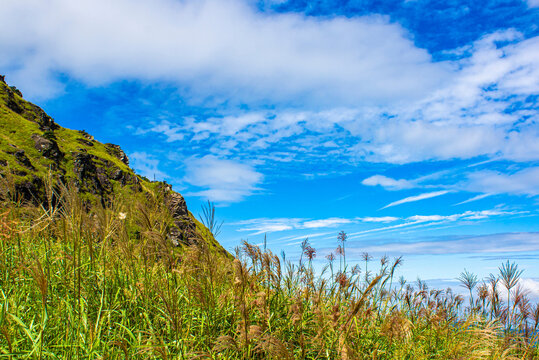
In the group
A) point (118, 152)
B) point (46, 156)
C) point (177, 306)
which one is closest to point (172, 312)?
point (177, 306)

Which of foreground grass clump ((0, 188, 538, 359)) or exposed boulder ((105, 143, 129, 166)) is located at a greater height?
exposed boulder ((105, 143, 129, 166))

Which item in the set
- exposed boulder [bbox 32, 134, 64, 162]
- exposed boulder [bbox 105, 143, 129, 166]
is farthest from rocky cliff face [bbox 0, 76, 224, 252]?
exposed boulder [bbox 105, 143, 129, 166]

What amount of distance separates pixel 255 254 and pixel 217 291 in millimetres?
1077

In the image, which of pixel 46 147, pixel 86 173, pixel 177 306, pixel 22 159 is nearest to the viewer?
pixel 177 306

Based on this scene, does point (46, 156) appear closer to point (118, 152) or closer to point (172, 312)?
point (118, 152)

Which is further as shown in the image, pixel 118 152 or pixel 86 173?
pixel 118 152

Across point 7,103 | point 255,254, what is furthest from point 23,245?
point 7,103

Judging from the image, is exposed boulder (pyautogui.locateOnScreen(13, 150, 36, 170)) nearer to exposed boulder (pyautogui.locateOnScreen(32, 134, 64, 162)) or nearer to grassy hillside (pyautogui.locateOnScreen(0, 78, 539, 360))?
exposed boulder (pyautogui.locateOnScreen(32, 134, 64, 162))

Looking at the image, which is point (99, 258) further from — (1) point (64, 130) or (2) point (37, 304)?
(1) point (64, 130)

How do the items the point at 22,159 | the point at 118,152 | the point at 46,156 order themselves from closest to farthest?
the point at 22,159 < the point at 46,156 < the point at 118,152

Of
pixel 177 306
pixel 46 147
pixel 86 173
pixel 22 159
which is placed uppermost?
pixel 46 147

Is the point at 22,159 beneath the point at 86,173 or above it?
beneath

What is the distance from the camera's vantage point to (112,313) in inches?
179

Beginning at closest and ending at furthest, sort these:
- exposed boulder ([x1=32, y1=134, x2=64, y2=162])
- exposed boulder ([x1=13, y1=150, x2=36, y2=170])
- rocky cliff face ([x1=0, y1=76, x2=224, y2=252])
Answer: rocky cliff face ([x1=0, y1=76, x2=224, y2=252])
exposed boulder ([x1=13, y1=150, x2=36, y2=170])
exposed boulder ([x1=32, y1=134, x2=64, y2=162])
